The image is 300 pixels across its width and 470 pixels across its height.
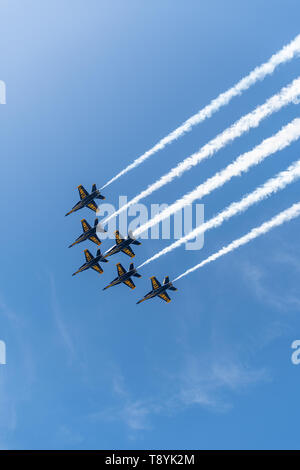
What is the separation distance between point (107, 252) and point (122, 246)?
293 centimetres

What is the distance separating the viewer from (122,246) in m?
54.7

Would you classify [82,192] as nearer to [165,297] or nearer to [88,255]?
[88,255]

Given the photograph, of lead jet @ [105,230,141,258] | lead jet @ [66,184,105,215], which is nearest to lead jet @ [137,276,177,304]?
A: lead jet @ [105,230,141,258]

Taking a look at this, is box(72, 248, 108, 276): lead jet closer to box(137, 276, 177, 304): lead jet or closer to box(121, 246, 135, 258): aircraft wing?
box(121, 246, 135, 258): aircraft wing

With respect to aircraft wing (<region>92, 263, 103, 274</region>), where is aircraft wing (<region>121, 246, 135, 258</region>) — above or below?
above

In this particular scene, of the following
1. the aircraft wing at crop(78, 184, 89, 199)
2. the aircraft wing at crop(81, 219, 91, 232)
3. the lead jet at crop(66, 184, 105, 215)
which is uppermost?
the aircraft wing at crop(78, 184, 89, 199)

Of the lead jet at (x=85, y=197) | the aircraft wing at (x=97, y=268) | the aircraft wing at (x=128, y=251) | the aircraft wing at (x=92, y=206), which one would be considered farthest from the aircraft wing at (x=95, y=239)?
the lead jet at (x=85, y=197)

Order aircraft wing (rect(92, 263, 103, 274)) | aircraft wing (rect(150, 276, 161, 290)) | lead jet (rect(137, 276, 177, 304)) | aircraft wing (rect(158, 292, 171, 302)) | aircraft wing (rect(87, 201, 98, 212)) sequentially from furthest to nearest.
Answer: aircraft wing (rect(92, 263, 103, 274)), aircraft wing (rect(158, 292, 171, 302)), aircraft wing (rect(87, 201, 98, 212)), aircraft wing (rect(150, 276, 161, 290)), lead jet (rect(137, 276, 177, 304))

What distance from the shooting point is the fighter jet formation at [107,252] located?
2114 inches

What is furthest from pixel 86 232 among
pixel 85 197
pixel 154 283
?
pixel 154 283

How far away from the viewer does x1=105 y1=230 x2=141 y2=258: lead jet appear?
5325 centimetres
